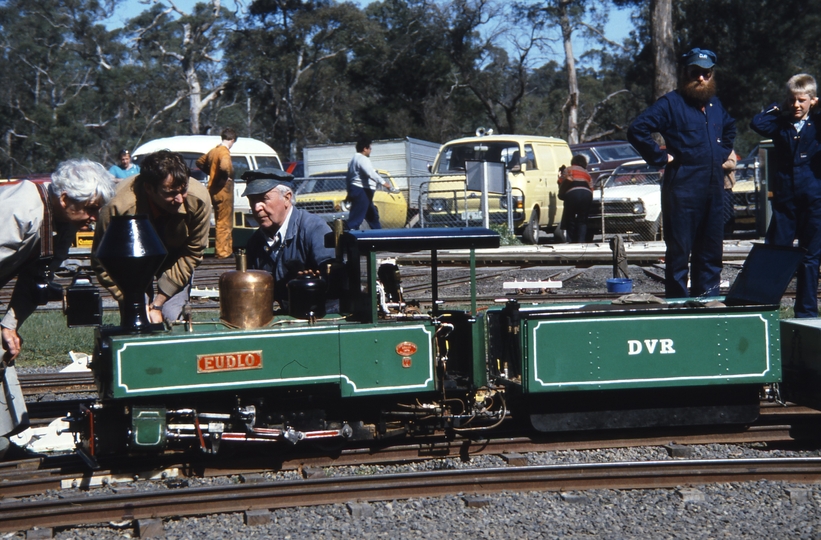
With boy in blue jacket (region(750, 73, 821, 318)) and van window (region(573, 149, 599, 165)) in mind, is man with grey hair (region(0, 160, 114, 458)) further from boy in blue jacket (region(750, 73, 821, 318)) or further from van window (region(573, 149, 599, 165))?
van window (region(573, 149, 599, 165))

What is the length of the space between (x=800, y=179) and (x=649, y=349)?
98.2 inches

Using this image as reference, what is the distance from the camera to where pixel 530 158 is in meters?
16.8

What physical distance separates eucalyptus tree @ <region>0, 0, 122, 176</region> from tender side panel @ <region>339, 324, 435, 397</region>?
1586 inches

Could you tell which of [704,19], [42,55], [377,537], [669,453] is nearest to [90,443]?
[377,537]

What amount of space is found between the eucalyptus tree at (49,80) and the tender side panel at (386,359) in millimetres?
40287

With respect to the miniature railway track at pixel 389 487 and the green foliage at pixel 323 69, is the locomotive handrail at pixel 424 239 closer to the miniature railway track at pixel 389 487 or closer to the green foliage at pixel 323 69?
the miniature railway track at pixel 389 487

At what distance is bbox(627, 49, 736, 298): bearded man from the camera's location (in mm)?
6695

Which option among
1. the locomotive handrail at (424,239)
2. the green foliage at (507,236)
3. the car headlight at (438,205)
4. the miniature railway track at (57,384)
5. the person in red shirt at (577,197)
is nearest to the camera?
the locomotive handrail at (424,239)

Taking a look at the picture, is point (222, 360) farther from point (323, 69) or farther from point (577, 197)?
point (323, 69)

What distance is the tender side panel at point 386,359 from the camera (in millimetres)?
4691

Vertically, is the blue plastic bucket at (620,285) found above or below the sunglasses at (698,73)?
below

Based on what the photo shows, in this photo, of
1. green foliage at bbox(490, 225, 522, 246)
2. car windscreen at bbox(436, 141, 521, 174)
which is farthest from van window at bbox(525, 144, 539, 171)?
green foliage at bbox(490, 225, 522, 246)

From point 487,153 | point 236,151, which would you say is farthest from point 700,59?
point 236,151

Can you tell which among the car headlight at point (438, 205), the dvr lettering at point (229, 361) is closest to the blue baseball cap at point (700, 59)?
the dvr lettering at point (229, 361)
